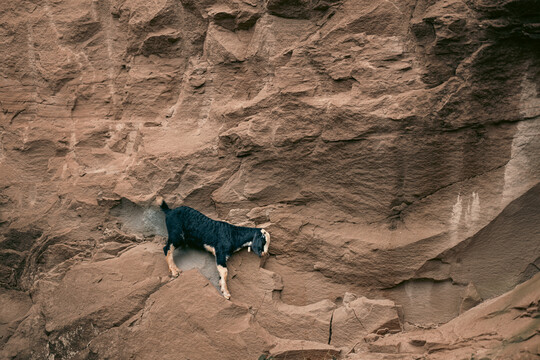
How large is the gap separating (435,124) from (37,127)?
16.2 feet

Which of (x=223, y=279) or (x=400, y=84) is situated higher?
(x=400, y=84)

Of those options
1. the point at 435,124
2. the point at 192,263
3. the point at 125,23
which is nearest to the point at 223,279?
the point at 192,263

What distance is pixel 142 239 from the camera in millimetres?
6992

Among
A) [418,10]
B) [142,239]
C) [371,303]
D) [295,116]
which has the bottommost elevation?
[142,239]

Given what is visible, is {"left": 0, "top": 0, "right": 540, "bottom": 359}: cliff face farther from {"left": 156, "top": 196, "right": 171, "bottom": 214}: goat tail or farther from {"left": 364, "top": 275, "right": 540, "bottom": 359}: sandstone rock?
{"left": 364, "top": 275, "right": 540, "bottom": 359}: sandstone rock

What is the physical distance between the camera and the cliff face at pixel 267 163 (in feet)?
19.7

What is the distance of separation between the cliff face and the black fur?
0.78ft

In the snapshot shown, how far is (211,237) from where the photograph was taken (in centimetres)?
650

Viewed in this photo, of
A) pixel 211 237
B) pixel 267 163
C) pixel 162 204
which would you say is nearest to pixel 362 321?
pixel 211 237

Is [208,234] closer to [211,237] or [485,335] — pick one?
[211,237]

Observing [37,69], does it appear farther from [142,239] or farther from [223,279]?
[223,279]

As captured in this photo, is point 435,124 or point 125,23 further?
point 125,23

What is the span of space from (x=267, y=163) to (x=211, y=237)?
1084 mm

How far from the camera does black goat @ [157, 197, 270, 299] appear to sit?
643 centimetres
